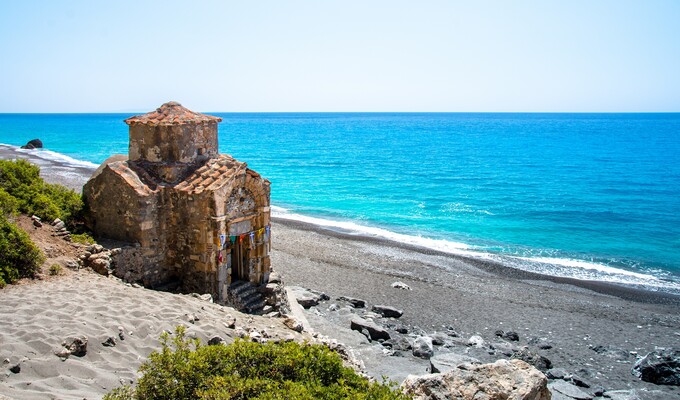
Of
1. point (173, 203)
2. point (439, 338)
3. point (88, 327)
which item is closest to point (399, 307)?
point (439, 338)

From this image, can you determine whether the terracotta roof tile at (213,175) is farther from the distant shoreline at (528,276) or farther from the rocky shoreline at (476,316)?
the distant shoreline at (528,276)

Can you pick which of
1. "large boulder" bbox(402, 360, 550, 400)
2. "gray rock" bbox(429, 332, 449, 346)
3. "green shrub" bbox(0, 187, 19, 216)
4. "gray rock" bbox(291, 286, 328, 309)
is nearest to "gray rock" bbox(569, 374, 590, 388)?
"gray rock" bbox(429, 332, 449, 346)

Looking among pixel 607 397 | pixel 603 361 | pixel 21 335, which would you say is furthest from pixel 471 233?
pixel 21 335

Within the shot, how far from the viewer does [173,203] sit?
47.4 ft

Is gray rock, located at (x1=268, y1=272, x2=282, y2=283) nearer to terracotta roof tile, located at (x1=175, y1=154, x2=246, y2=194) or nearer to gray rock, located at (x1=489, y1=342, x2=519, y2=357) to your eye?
terracotta roof tile, located at (x1=175, y1=154, x2=246, y2=194)

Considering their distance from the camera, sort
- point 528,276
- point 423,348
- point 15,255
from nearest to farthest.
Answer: point 15,255 → point 423,348 → point 528,276

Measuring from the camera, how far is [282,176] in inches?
2251

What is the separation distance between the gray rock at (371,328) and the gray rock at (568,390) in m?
5.10

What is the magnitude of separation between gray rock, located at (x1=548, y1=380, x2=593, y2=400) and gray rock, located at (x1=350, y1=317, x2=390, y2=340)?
5100 millimetres

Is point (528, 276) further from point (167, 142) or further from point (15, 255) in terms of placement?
point (15, 255)

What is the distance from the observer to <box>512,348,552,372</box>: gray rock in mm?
15680

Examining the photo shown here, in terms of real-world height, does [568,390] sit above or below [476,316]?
above

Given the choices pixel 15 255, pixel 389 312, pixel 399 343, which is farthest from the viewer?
pixel 389 312

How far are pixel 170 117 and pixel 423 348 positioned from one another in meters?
10.1
